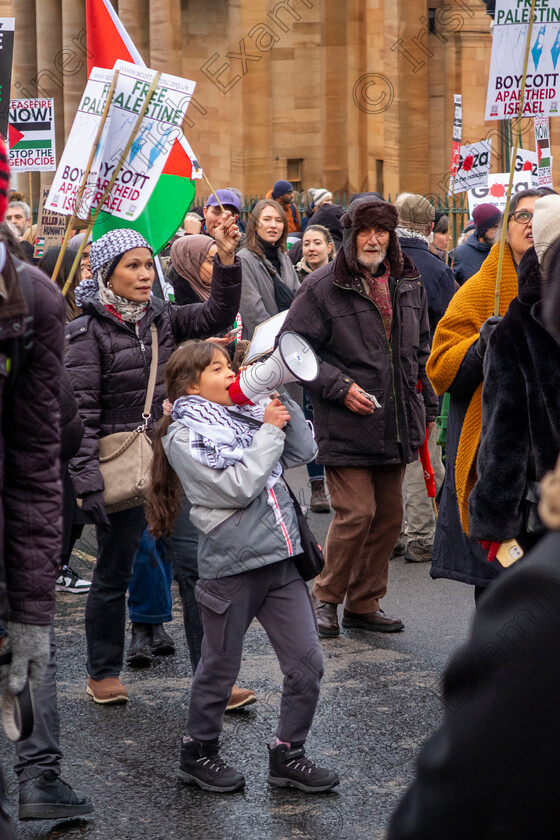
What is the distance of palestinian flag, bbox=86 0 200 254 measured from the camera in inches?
284

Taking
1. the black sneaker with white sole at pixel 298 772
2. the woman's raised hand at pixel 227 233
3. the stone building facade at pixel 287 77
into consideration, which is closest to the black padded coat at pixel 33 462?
the black sneaker with white sole at pixel 298 772

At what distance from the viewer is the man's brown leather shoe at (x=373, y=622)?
6598 millimetres

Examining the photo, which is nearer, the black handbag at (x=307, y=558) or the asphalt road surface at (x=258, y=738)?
the asphalt road surface at (x=258, y=738)

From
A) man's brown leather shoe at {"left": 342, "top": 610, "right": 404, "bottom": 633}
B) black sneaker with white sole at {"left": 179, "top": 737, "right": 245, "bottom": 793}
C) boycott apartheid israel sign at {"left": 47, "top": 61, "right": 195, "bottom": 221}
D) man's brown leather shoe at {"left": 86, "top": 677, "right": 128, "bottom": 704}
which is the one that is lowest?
man's brown leather shoe at {"left": 342, "top": 610, "right": 404, "bottom": 633}

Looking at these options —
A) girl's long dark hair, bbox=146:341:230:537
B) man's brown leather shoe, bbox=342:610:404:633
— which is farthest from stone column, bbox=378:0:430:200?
girl's long dark hair, bbox=146:341:230:537

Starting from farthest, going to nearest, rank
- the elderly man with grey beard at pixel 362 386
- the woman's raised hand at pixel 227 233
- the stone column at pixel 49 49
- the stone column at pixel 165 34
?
the stone column at pixel 49 49
the stone column at pixel 165 34
the elderly man with grey beard at pixel 362 386
the woman's raised hand at pixel 227 233

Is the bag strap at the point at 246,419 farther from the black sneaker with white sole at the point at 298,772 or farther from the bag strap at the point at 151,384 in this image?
the black sneaker with white sole at the point at 298,772

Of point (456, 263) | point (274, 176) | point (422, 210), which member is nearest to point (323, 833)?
point (422, 210)

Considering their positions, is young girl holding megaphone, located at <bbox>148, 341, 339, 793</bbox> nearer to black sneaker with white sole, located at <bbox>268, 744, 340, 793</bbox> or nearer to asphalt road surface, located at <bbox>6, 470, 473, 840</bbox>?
black sneaker with white sole, located at <bbox>268, 744, 340, 793</bbox>

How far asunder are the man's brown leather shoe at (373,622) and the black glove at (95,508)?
1.88 meters

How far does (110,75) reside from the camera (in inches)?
257

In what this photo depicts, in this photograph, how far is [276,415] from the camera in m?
4.50

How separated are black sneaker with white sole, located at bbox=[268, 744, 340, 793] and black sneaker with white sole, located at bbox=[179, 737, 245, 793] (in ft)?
0.50

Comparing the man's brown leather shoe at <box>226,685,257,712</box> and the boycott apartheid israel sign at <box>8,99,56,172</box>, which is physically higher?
the boycott apartheid israel sign at <box>8,99,56,172</box>
